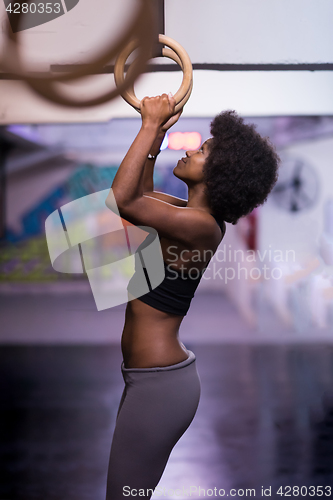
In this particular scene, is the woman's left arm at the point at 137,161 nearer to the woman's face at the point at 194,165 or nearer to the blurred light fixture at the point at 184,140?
the woman's face at the point at 194,165

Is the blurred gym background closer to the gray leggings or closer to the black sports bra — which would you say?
the black sports bra

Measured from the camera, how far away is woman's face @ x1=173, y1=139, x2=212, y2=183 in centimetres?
120

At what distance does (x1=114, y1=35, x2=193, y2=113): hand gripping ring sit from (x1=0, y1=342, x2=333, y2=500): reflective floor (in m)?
1.82

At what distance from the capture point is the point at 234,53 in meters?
1.61

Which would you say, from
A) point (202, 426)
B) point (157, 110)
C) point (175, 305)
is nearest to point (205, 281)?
point (202, 426)

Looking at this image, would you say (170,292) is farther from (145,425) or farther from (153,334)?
(145,425)

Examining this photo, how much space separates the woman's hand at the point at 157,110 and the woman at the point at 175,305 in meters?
0.06

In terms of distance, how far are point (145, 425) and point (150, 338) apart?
24 centimetres

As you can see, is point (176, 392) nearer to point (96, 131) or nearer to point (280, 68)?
point (280, 68)

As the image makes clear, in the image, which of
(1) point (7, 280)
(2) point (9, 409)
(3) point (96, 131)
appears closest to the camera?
(2) point (9, 409)

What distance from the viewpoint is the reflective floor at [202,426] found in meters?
2.15

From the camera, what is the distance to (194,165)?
1.20 metres

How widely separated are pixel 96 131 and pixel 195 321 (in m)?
3.33

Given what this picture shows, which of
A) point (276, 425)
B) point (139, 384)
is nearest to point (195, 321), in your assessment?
point (276, 425)
